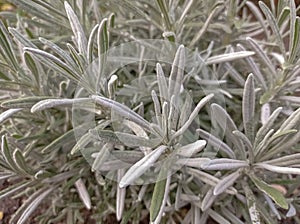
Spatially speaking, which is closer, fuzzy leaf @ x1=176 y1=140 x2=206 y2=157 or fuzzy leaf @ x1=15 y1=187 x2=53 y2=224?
fuzzy leaf @ x1=176 y1=140 x2=206 y2=157

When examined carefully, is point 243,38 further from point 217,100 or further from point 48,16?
point 48,16

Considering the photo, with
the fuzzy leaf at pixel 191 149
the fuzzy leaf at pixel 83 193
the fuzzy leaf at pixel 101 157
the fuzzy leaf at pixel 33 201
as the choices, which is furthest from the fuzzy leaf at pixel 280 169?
the fuzzy leaf at pixel 33 201

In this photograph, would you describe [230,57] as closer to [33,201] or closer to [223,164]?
[223,164]

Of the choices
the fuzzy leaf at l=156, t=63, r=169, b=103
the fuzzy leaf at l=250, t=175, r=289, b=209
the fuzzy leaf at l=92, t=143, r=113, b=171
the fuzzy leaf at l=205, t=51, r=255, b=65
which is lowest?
the fuzzy leaf at l=250, t=175, r=289, b=209

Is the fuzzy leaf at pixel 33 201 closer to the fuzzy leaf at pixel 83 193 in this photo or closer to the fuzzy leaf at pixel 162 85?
the fuzzy leaf at pixel 83 193

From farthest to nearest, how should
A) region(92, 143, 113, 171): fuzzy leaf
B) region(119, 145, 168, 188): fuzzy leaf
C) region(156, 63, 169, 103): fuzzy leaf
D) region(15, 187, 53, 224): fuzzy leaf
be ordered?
region(15, 187, 53, 224): fuzzy leaf < region(92, 143, 113, 171): fuzzy leaf < region(156, 63, 169, 103): fuzzy leaf < region(119, 145, 168, 188): fuzzy leaf

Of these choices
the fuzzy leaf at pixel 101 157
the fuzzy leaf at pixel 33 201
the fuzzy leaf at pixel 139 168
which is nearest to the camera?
the fuzzy leaf at pixel 139 168

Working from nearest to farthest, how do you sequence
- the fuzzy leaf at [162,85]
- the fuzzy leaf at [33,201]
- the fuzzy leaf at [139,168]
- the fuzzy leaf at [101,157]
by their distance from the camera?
the fuzzy leaf at [139,168] → the fuzzy leaf at [162,85] → the fuzzy leaf at [101,157] → the fuzzy leaf at [33,201]

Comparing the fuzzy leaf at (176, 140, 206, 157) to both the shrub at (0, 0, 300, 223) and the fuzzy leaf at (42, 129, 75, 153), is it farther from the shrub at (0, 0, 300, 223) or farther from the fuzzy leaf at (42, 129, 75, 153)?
the fuzzy leaf at (42, 129, 75, 153)

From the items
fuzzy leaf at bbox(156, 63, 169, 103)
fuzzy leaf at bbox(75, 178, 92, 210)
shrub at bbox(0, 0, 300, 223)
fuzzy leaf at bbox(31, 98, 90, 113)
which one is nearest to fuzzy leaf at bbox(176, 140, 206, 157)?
shrub at bbox(0, 0, 300, 223)

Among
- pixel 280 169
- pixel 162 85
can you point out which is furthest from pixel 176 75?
pixel 280 169

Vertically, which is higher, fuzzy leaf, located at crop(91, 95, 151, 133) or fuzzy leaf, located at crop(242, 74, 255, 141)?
fuzzy leaf, located at crop(91, 95, 151, 133)
